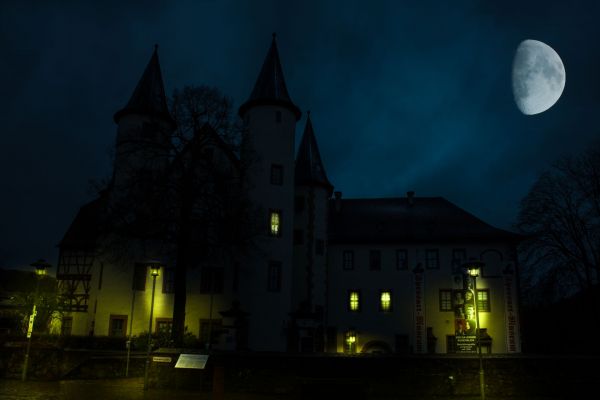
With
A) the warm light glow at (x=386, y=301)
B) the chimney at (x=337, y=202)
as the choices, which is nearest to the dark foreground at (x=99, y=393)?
the warm light glow at (x=386, y=301)

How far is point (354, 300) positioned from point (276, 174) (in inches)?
499

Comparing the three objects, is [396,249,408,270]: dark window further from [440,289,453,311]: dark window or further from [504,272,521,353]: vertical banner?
[504,272,521,353]: vertical banner

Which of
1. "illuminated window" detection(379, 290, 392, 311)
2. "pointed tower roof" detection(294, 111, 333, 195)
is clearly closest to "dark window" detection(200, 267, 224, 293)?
"pointed tower roof" detection(294, 111, 333, 195)

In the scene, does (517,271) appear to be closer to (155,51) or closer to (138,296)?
(138,296)

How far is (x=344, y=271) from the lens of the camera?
41688 mm

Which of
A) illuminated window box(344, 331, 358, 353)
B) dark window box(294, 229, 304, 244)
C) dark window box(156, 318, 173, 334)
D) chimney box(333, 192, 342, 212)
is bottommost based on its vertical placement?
illuminated window box(344, 331, 358, 353)

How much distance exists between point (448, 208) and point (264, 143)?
17724 mm

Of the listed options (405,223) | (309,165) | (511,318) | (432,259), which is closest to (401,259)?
(432,259)

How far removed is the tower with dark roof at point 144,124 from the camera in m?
31.6

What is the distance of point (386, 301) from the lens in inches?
1594

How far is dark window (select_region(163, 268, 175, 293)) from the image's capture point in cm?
3438

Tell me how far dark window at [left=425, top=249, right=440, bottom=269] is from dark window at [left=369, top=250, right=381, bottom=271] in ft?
11.5

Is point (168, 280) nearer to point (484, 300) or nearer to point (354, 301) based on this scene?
point (354, 301)

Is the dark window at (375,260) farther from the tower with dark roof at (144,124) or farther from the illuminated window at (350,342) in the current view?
the tower with dark roof at (144,124)
